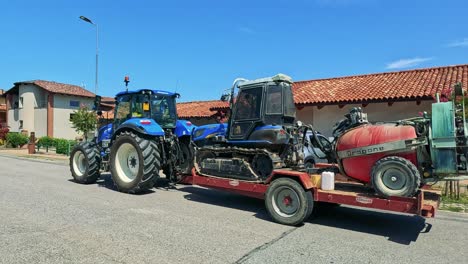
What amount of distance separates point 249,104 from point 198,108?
1688 cm

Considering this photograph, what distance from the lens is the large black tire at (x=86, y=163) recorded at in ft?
34.4

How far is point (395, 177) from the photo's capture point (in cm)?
590

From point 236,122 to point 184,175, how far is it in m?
2.33

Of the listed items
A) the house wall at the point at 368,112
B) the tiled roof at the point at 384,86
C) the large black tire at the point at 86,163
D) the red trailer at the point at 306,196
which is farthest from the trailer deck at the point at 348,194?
the house wall at the point at 368,112

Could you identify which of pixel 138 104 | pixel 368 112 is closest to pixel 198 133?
pixel 138 104

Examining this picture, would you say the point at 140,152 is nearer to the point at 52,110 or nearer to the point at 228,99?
the point at 228,99

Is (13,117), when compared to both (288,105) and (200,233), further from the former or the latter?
(200,233)

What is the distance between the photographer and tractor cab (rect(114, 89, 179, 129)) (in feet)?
32.5

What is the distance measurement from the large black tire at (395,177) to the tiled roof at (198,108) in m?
15.2

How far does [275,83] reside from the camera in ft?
24.7

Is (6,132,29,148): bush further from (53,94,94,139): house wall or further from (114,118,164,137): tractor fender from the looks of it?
(114,118,164,137): tractor fender

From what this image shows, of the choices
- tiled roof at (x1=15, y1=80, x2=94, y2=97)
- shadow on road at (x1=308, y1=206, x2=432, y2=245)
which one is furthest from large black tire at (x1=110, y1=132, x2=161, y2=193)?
tiled roof at (x1=15, y1=80, x2=94, y2=97)

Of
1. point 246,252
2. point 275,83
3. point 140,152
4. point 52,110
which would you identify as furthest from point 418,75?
point 52,110

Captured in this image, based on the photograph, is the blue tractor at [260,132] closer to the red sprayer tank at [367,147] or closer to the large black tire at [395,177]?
the red sprayer tank at [367,147]
